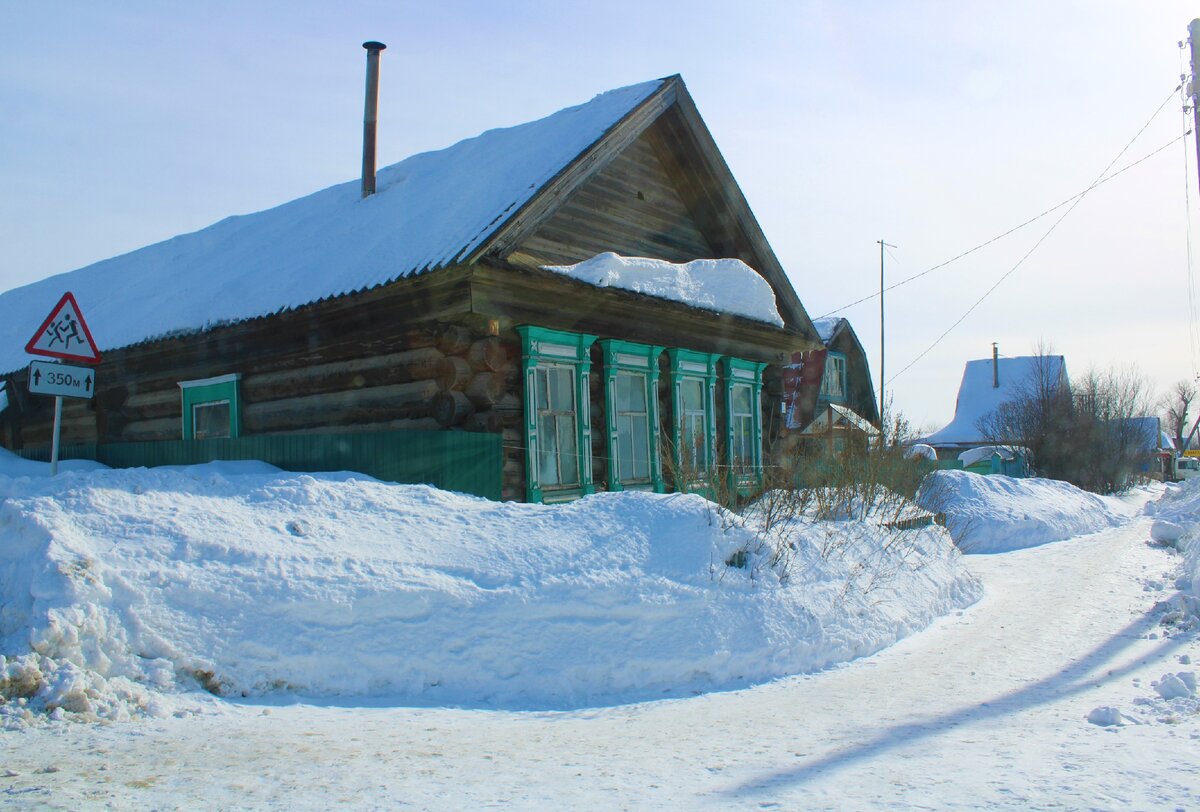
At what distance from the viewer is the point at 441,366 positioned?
1052 centimetres

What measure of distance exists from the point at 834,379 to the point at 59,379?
32637mm

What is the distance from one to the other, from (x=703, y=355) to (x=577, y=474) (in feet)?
10.2

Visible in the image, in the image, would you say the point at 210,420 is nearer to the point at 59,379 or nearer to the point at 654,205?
the point at 59,379

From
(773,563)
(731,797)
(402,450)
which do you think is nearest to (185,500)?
(402,450)

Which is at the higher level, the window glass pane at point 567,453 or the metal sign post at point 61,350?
the metal sign post at point 61,350

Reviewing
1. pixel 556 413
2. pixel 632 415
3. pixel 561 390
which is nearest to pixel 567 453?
pixel 556 413

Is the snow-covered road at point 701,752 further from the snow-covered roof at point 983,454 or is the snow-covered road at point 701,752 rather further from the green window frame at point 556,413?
the snow-covered roof at point 983,454

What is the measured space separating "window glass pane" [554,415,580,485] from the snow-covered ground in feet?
16.7

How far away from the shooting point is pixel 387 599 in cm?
646

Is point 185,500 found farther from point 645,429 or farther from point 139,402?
point 139,402

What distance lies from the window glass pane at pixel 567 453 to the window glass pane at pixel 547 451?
9cm

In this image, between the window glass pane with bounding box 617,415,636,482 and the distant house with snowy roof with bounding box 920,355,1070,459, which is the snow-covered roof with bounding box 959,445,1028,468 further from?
the window glass pane with bounding box 617,415,636,482

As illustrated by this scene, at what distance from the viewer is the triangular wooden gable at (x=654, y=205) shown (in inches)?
461

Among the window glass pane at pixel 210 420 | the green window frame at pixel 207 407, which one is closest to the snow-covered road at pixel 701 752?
the green window frame at pixel 207 407
